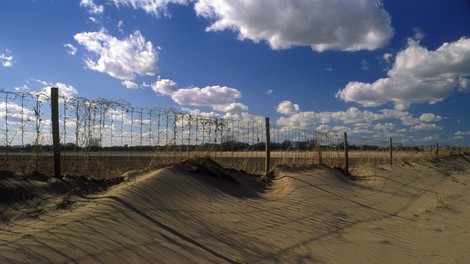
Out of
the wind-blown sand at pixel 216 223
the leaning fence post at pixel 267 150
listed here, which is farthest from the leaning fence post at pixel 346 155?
the leaning fence post at pixel 267 150

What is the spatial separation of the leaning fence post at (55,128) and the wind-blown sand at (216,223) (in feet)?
1.50

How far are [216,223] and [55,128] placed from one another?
3.79 m

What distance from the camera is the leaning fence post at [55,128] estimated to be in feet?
27.9

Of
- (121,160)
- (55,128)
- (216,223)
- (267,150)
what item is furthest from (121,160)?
(216,223)

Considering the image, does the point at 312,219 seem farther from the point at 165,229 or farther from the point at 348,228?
the point at 165,229

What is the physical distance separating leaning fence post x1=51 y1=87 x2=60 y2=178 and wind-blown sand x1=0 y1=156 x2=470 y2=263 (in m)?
0.46

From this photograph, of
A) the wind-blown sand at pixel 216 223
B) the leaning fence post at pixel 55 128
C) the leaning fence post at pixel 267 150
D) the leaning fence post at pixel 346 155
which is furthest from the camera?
the leaning fence post at pixel 346 155

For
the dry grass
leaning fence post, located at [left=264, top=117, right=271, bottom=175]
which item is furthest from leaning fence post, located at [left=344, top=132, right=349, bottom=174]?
leaning fence post, located at [left=264, top=117, right=271, bottom=175]

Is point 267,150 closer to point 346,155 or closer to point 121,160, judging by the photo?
point 121,160

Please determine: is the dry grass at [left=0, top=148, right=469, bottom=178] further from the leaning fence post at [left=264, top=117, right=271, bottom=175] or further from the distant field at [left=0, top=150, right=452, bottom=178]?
the leaning fence post at [left=264, top=117, right=271, bottom=175]

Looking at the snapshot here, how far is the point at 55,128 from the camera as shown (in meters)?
8.65

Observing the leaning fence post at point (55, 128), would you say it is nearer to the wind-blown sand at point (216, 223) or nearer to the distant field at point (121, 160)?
the distant field at point (121, 160)

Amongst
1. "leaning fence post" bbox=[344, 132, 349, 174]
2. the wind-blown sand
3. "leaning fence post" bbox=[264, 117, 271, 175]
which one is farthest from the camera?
"leaning fence post" bbox=[344, 132, 349, 174]

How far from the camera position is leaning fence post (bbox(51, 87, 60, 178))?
8.50 meters
